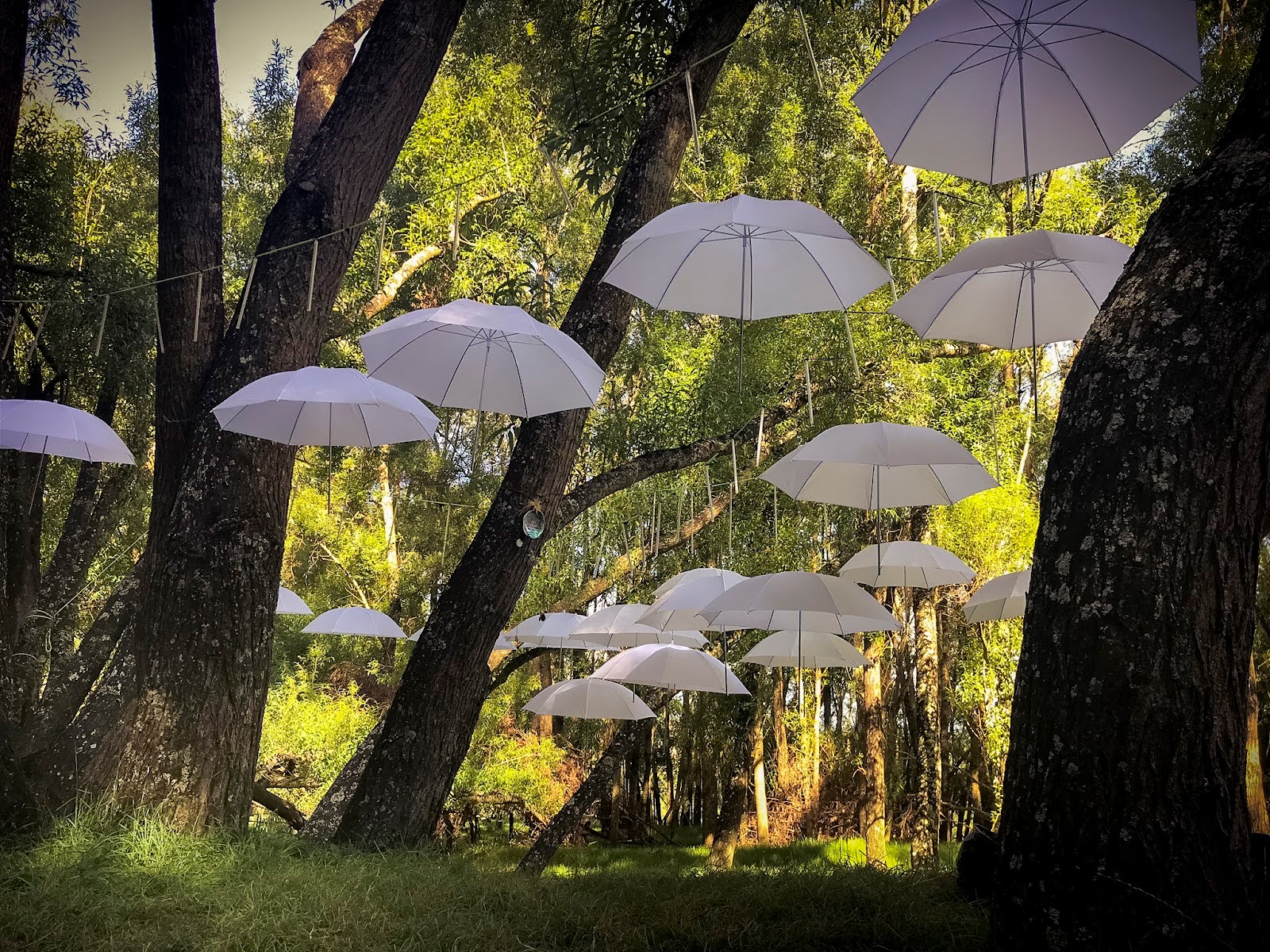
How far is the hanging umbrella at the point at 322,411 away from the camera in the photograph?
171 inches

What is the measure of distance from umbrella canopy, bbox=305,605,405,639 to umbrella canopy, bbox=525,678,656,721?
265 cm

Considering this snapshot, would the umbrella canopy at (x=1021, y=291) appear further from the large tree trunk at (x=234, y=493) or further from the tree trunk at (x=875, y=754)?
the tree trunk at (x=875, y=754)

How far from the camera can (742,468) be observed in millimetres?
10594

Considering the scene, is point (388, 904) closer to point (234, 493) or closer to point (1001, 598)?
point (234, 493)

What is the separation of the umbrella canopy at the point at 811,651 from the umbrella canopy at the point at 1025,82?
181 inches

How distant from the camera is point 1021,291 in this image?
5.04m

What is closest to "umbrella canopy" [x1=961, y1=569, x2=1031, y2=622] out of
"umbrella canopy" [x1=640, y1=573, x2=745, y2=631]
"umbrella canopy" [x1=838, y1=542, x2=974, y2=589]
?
"umbrella canopy" [x1=838, y1=542, x2=974, y2=589]

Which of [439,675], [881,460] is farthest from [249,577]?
[881,460]

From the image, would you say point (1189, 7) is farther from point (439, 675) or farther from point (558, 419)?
point (439, 675)

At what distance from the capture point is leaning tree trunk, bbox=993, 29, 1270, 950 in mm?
2318

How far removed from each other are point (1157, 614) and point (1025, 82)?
7.60 ft

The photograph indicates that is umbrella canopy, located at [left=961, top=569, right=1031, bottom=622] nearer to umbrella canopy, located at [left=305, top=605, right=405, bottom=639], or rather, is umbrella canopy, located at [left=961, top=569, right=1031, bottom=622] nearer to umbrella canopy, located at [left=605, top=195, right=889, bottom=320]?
umbrella canopy, located at [left=605, top=195, right=889, bottom=320]

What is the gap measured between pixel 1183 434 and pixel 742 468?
8134 millimetres

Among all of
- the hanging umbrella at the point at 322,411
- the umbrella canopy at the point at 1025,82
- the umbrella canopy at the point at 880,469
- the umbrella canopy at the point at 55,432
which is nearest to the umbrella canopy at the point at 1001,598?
Result: the umbrella canopy at the point at 880,469
